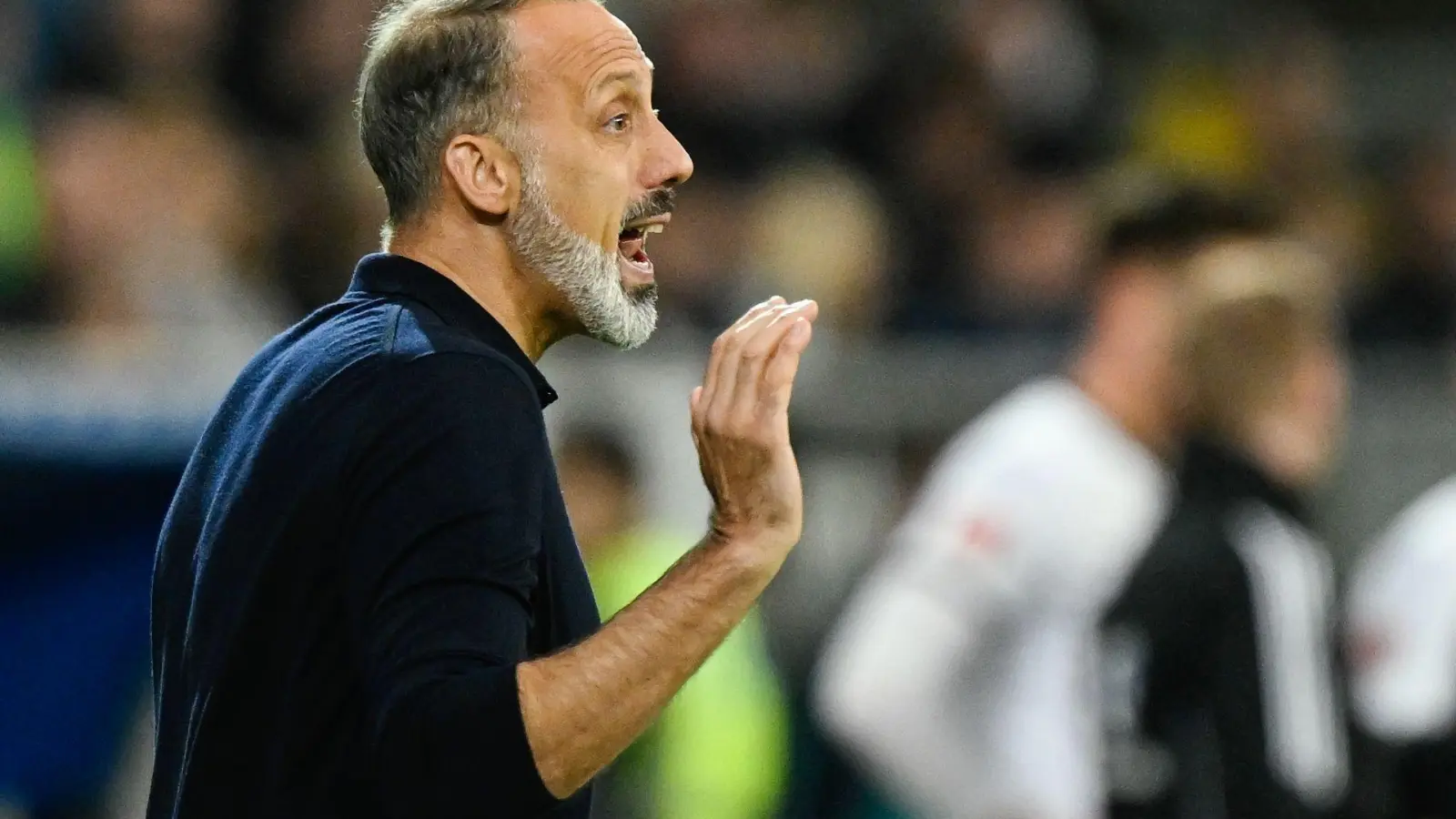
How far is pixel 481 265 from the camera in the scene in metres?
2.51

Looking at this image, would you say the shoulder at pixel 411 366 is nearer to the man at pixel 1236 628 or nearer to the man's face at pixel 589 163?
the man's face at pixel 589 163

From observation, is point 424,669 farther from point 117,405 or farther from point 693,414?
point 117,405

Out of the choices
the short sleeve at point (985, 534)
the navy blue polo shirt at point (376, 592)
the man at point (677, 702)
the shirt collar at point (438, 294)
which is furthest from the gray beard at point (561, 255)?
the man at point (677, 702)

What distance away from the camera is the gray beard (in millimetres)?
2514

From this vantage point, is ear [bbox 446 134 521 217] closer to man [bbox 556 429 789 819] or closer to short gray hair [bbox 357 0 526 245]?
short gray hair [bbox 357 0 526 245]

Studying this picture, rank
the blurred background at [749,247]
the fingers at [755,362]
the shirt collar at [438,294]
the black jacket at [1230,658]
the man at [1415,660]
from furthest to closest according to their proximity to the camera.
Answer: the blurred background at [749,247], the man at [1415,660], the black jacket at [1230,658], the shirt collar at [438,294], the fingers at [755,362]

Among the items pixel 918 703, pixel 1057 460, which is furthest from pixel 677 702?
pixel 1057 460

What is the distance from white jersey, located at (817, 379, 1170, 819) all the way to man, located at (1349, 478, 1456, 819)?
1.99 ft

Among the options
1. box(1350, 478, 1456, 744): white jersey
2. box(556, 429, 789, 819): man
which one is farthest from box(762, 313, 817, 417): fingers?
box(556, 429, 789, 819): man

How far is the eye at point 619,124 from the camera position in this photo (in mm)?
2592

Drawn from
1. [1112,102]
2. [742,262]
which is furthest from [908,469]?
[1112,102]

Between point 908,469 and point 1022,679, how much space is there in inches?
75.7

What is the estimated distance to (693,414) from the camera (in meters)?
2.28

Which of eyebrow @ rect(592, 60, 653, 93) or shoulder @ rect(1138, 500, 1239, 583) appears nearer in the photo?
eyebrow @ rect(592, 60, 653, 93)
